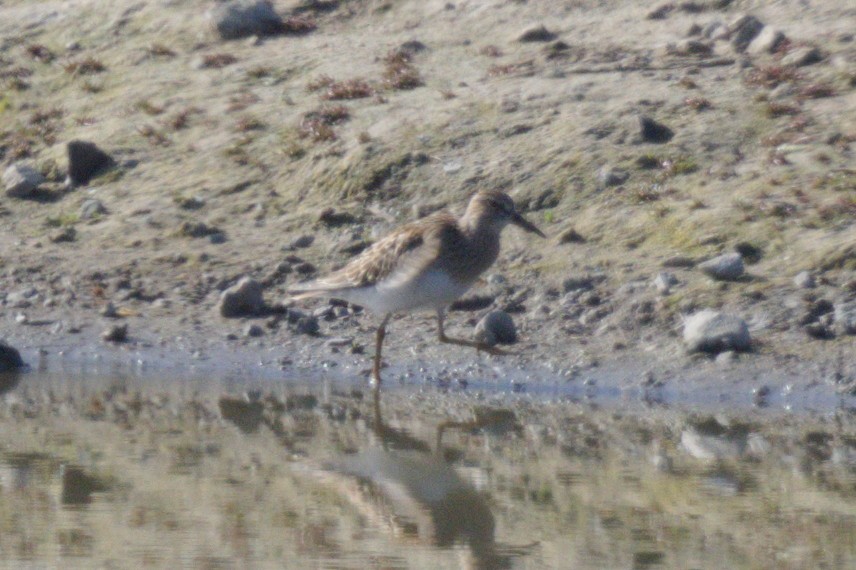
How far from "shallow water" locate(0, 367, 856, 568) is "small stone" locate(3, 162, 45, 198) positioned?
3.80m

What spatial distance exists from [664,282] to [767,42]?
3.68 meters

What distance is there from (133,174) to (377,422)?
5644mm

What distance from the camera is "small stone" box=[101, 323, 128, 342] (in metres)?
11.8

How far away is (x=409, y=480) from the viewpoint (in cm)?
795

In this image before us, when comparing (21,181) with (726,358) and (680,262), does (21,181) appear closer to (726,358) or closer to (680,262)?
(680,262)

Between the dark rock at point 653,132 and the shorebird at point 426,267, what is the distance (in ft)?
6.73

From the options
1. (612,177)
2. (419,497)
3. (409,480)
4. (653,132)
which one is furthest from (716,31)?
(419,497)

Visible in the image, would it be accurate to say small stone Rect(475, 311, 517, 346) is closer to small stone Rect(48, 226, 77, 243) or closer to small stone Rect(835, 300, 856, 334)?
small stone Rect(835, 300, 856, 334)

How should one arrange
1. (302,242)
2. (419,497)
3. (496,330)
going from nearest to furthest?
1. (419,497)
2. (496,330)
3. (302,242)

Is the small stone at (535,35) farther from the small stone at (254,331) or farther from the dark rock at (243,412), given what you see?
the dark rock at (243,412)

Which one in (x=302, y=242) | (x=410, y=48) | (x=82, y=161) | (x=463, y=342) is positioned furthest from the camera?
(x=410, y=48)

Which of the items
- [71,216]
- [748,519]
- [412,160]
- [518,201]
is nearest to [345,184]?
[412,160]

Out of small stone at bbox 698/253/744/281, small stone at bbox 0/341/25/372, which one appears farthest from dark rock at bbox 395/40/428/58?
small stone at bbox 0/341/25/372

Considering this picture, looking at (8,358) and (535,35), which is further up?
(535,35)
